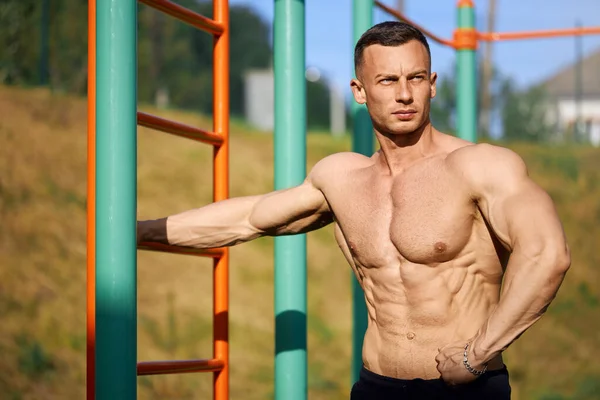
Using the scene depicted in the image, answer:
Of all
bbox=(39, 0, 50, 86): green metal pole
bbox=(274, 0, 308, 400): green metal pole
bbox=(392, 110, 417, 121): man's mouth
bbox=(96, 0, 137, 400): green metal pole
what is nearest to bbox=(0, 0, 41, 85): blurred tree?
bbox=(39, 0, 50, 86): green metal pole

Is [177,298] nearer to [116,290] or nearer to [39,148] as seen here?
[39,148]

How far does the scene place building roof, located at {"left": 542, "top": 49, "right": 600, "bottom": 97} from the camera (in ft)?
146

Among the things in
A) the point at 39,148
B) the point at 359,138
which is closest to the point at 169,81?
the point at 39,148

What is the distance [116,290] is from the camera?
2721 millimetres

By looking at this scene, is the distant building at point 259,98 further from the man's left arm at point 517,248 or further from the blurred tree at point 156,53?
the man's left arm at point 517,248

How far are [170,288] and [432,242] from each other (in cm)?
981

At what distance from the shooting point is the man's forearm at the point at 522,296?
268 centimetres

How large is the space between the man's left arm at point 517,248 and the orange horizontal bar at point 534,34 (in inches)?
113

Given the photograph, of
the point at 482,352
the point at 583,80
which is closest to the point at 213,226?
the point at 482,352

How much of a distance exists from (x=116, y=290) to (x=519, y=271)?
1.08 meters

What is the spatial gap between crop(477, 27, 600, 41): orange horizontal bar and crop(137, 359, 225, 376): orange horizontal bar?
110 inches

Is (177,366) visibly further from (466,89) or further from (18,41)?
(18,41)

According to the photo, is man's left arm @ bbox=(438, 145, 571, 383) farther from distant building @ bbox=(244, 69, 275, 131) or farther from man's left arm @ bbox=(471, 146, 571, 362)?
distant building @ bbox=(244, 69, 275, 131)

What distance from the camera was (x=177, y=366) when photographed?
3.30 meters
